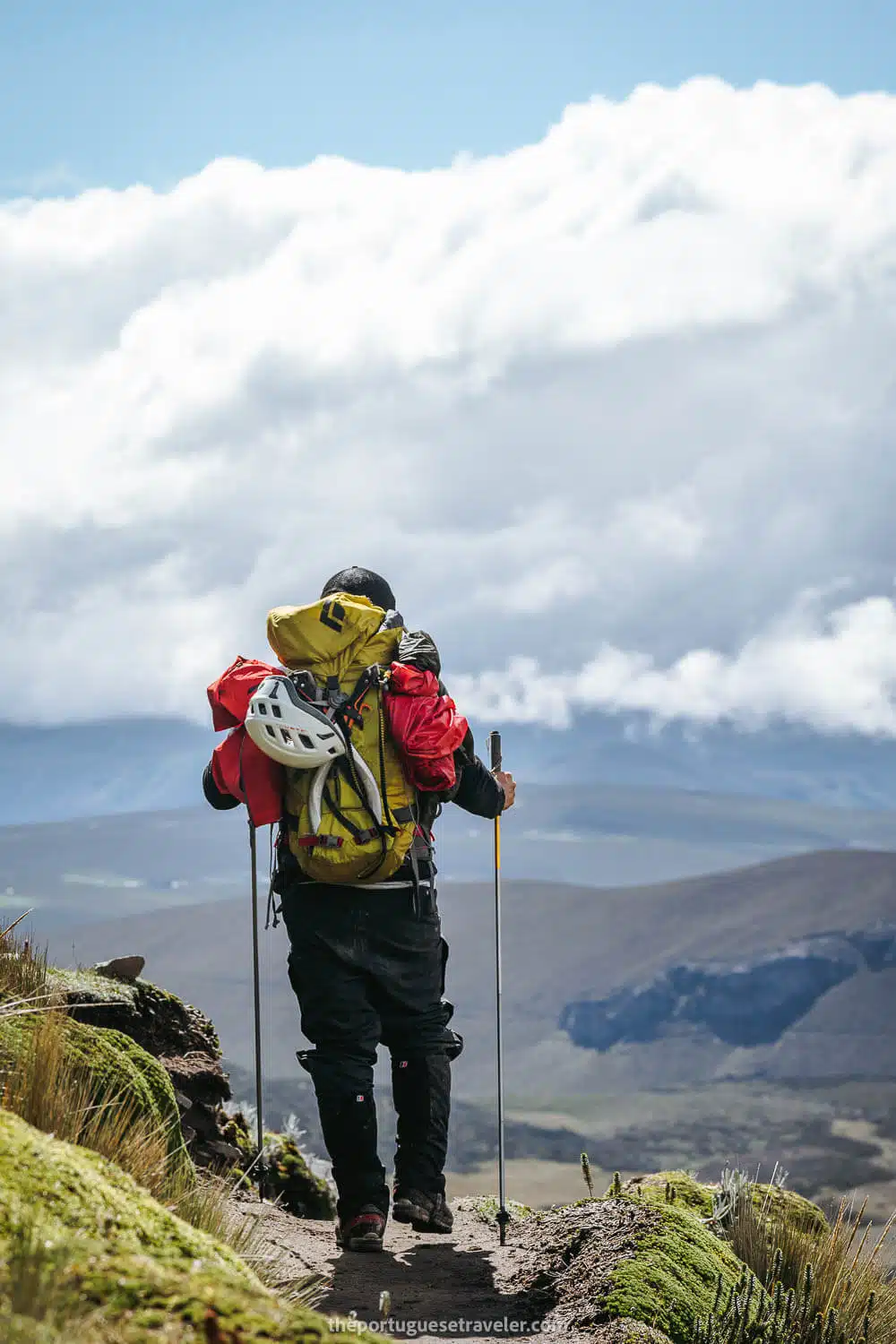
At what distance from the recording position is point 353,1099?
6586mm

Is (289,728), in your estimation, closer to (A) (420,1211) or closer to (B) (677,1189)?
(A) (420,1211)

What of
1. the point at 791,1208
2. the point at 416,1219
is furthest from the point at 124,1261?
the point at 791,1208

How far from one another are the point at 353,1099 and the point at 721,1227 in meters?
2.13

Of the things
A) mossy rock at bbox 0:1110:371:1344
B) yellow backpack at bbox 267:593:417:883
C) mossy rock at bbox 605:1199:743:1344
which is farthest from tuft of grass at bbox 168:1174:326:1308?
yellow backpack at bbox 267:593:417:883

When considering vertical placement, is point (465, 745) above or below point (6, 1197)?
above

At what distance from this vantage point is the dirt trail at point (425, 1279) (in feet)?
17.4

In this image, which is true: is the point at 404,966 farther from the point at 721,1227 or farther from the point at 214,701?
the point at 721,1227

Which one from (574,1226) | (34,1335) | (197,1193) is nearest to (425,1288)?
(574,1226)

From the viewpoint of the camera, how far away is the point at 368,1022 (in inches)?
263

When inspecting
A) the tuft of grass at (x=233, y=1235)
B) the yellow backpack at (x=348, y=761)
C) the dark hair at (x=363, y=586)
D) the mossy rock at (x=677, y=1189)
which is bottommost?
the mossy rock at (x=677, y=1189)

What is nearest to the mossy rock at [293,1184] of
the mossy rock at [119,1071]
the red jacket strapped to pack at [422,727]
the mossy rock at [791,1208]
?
the mossy rock at [119,1071]

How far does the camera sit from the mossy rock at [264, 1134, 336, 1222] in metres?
8.46

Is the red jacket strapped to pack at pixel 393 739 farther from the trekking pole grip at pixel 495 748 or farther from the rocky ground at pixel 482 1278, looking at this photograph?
the rocky ground at pixel 482 1278

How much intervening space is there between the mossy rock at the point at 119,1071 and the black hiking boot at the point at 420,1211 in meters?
1.13
